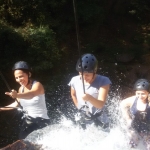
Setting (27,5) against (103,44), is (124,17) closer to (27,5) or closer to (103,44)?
(103,44)

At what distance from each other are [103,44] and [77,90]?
26.2 ft

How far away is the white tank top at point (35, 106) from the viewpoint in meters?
3.31

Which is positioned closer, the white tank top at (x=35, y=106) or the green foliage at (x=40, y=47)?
the white tank top at (x=35, y=106)

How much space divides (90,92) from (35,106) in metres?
0.67

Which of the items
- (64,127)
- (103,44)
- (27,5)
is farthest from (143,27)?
(64,127)

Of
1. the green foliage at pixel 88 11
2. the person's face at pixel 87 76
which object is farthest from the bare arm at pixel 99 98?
the green foliage at pixel 88 11

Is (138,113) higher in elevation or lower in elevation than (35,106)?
lower

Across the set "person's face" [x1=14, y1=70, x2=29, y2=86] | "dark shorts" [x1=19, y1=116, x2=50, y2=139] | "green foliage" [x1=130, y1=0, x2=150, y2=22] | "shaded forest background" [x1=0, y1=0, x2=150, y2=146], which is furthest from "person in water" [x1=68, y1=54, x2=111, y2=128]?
"green foliage" [x1=130, y1=0, x2=150, y2=22]

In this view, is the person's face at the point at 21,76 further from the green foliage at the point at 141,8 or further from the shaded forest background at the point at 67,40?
the green foliage at the point at 141,8

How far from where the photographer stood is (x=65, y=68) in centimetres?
923

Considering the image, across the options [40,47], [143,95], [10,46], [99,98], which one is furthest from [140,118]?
[10,46]

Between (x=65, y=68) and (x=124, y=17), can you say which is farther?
(x=124, y=17)

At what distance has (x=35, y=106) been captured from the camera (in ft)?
11.0

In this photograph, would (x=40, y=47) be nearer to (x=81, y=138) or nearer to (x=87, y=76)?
(x=81, y=138)
